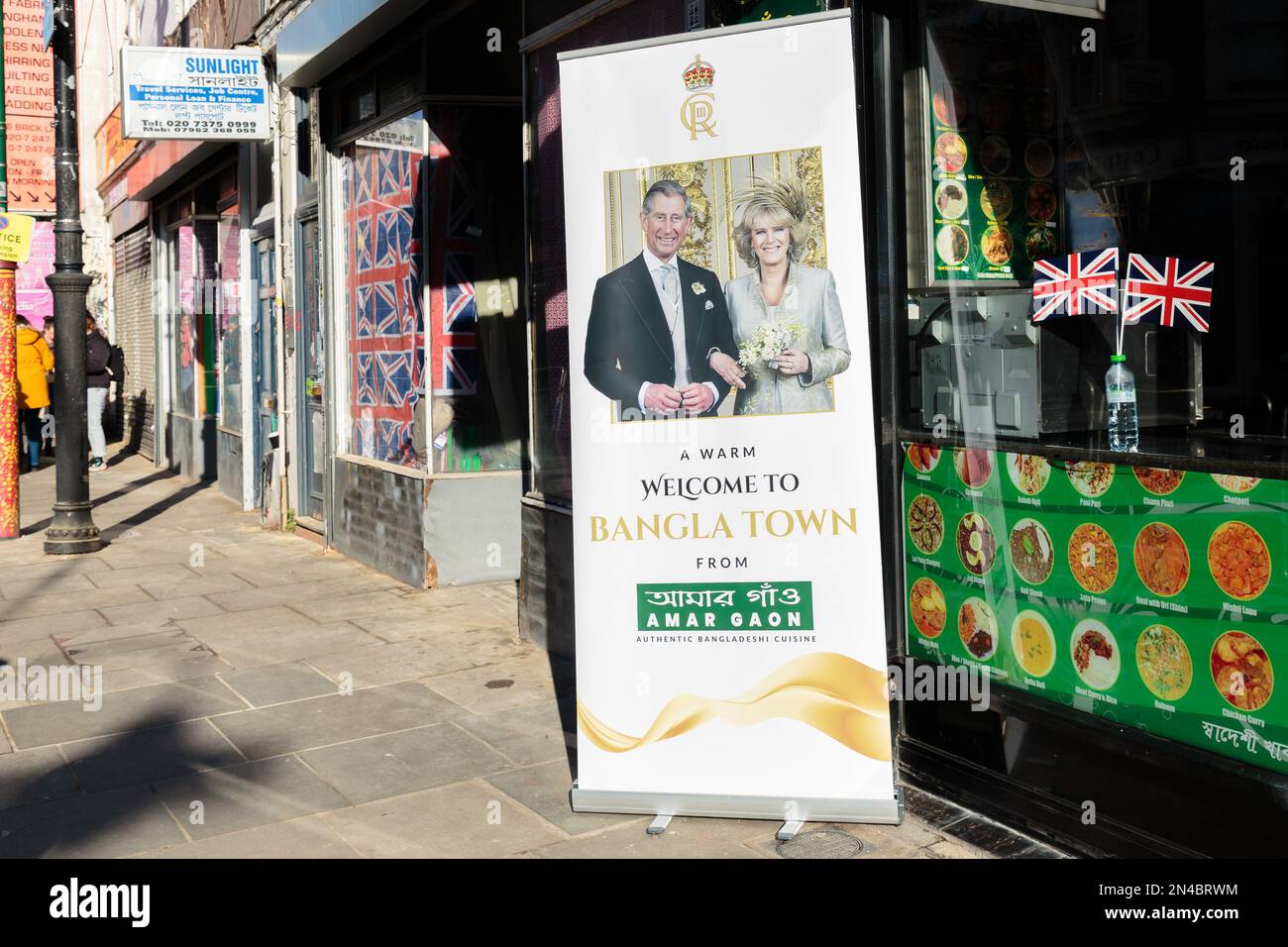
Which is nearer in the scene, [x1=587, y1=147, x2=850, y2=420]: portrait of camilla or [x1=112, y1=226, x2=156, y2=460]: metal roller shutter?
[x1=587, y1=147, x2=850, y2=420]: portrait of camilla

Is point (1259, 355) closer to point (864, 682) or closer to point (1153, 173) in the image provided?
point (1153, 173)

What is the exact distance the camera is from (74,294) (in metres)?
10.4

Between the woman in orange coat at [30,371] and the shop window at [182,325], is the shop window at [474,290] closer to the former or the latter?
the woman in orange coat at [30,371]

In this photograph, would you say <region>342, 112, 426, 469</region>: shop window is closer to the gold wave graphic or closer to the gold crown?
the gold crown

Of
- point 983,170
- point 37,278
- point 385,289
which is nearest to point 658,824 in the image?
point 983,170

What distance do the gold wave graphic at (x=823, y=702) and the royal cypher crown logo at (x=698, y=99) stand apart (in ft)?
5.76

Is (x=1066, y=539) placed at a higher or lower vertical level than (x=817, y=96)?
lower

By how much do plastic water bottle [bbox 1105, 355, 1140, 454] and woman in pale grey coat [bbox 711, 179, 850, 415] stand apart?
3.13ft

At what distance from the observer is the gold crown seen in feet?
13.6

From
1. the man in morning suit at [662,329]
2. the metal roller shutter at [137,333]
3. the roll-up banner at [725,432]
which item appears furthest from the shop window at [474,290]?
the metal roller shutter at [137,333]

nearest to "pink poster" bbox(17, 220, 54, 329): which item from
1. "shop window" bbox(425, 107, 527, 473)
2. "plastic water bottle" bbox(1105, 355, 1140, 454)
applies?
"shop window" bbox(425, 107, 527, 473)

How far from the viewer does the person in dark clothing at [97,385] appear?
17016 mm
